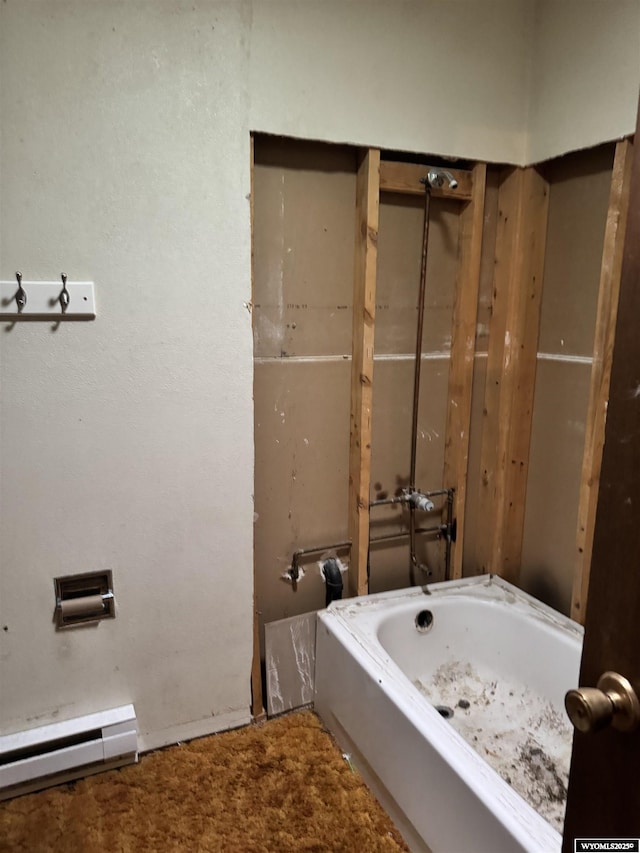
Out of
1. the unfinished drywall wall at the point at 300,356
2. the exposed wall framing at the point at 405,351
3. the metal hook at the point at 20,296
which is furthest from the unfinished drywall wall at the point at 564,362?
the metal hook at the point at 20,296

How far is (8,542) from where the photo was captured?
154 centimetres

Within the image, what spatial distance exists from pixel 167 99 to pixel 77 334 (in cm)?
68

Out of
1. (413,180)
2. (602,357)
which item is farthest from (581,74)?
(602,357)

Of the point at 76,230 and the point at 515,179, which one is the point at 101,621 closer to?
the point at 76,230

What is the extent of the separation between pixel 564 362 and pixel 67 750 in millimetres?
2018

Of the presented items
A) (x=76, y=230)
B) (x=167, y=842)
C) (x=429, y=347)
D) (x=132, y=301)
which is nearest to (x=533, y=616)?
(x=429, y=347)

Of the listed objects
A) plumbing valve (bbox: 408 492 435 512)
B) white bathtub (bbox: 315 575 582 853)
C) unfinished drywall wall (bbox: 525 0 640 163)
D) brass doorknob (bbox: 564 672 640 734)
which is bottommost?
white bathtub (bbox: 315 575 582 853)

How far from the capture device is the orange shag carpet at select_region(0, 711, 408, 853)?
58.2 inches

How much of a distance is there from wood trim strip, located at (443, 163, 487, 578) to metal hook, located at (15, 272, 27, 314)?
1459 mm

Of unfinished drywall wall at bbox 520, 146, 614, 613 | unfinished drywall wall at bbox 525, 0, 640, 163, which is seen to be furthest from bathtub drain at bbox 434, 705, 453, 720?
unfinished drywall wall at bbox 525, 0, 640, 163

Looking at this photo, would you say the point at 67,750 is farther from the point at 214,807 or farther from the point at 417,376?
the point at 417,376

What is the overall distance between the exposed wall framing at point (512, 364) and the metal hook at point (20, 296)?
1.60 metres

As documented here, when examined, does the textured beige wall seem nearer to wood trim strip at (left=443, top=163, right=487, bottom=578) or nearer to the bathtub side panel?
the bathtub side panel

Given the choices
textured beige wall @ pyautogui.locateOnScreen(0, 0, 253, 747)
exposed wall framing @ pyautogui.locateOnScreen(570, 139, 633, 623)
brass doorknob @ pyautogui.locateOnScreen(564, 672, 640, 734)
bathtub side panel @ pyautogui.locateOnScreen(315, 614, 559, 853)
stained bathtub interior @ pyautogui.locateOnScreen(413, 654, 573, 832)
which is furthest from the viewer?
exposed wall framing @ pyautogui.locateOnScreen(570, 139, 633, 623)
